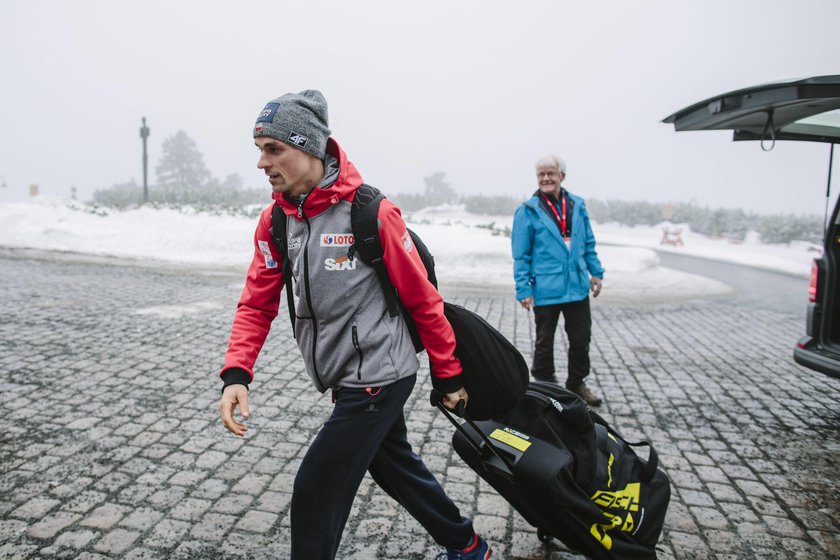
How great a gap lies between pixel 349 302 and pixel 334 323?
10 cm

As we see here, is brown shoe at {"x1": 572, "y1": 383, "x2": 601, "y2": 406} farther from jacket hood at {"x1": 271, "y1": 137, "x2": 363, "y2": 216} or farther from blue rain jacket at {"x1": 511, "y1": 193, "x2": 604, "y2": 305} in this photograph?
jacket hood at {"x1": 271, "y1": 137, "x2": 363, "y2": 216}

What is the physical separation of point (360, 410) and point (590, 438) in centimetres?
103

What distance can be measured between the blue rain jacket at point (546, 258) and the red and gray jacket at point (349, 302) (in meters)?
2.68

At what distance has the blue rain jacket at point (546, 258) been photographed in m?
4.78

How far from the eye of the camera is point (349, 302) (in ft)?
7.14

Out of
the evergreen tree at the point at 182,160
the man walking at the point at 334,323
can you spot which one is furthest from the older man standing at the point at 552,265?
the evergreen tree at the point at 182,160

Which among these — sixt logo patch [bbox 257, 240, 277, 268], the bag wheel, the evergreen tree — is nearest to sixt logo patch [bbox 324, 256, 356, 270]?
sixt logo patch [bbox 257, 240, 277, 268]

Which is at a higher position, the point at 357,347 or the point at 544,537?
the point at 357,347

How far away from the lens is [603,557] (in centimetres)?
247

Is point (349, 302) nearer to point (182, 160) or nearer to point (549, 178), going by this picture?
point (549, 178)

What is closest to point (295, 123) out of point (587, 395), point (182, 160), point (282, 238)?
point (282, 238)

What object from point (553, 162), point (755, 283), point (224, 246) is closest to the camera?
point (553, 162)

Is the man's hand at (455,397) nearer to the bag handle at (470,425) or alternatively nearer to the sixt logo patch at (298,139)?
the bag handle at (470,425)

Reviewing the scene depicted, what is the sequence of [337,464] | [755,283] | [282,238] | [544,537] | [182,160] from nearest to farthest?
[337,464]
[282,238]
[544,537]
[755,283]
[182,160]
